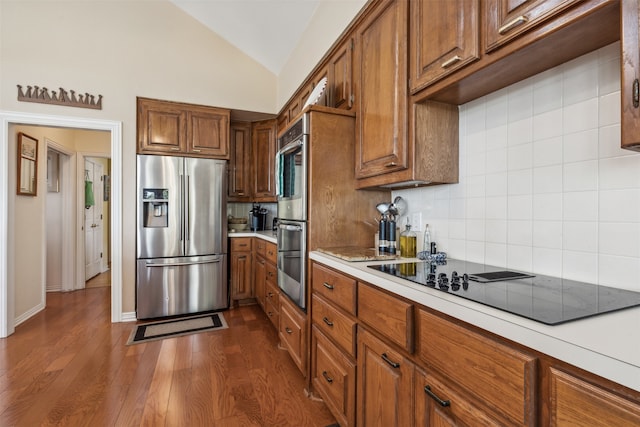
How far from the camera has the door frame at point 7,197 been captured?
2.78 metres

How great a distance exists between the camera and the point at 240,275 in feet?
11.9

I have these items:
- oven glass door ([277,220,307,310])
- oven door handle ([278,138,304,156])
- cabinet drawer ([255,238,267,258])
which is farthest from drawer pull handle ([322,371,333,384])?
cabinet drawer ([255,238,267,258])

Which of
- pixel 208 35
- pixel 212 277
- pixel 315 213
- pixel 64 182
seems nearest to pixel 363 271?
pixel 315 213

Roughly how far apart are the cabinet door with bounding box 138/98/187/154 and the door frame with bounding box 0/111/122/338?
230mm

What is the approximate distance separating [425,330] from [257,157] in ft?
11.4

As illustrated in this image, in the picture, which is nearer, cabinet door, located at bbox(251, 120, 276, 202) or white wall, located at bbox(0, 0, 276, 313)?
white wall, located at bbox(0, 0, 276, 313)

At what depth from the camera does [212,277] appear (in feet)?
11.3

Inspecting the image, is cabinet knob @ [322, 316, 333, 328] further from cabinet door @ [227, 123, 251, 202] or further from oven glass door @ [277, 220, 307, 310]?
cabinet door @ [227, 123, 251, 202]

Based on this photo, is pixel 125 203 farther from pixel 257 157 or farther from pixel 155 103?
pixel 257 157

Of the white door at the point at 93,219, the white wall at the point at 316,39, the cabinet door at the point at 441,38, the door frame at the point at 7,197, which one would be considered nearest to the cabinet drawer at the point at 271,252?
the door frame at the point at 7,197

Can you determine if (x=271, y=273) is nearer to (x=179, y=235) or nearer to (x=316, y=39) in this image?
(x=179, y=235)

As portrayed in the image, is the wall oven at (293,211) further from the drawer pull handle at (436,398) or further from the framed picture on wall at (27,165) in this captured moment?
the framed picture on wall at (27,165)

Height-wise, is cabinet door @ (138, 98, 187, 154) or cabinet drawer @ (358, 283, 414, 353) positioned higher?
cabinet door @ (138, 98, 187, 154)

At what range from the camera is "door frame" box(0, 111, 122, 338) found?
2.78 meters
